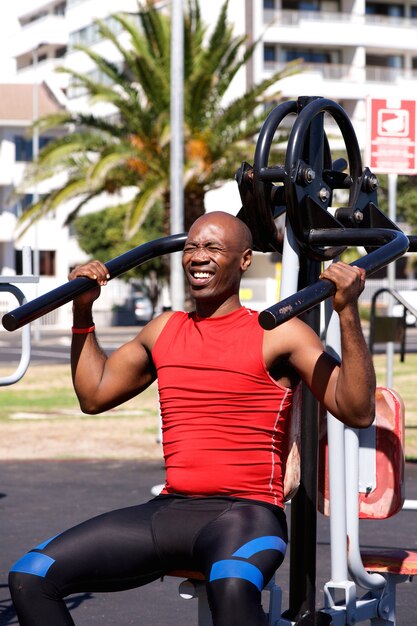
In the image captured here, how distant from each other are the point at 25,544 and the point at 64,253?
5356 centimetres

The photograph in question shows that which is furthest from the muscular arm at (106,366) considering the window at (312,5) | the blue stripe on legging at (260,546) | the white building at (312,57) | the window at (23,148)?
the window at (312,5)

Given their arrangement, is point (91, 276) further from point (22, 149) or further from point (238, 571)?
point (22, 149)

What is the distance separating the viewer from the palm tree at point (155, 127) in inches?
872

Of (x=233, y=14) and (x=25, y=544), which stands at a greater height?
(x=233, y=14)

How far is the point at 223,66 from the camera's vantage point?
23078 mm

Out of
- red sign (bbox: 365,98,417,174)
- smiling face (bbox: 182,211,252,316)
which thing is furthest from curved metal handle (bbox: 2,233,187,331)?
red sign (bbox: 365,98,417,174)

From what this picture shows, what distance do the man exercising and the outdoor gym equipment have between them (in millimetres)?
176

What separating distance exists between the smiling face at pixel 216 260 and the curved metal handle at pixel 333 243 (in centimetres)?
21

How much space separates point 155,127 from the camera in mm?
22500

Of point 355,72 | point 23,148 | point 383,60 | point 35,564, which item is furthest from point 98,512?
point 383,60

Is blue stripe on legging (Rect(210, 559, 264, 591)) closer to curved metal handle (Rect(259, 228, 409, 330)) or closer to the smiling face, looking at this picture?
curved metal handle (Rect(259, 228, 409, 330))

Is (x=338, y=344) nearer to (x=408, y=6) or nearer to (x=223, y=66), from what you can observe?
(x=223, y=66)

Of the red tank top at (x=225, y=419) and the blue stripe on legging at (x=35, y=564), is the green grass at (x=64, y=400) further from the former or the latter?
the blue stripe on legging at (x=35, y=564)

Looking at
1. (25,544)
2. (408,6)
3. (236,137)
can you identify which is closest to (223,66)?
(236,137)
